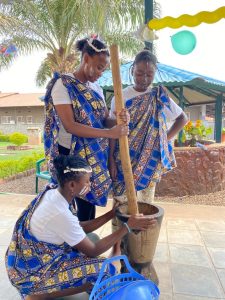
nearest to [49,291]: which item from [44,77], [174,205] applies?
[174,205]

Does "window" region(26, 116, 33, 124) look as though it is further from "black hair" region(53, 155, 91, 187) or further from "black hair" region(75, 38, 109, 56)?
"black hair" region(53, 155, 91, 187)

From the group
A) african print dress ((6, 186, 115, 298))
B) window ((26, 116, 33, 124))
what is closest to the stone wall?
african print dress ((6, 186, 115, 298))

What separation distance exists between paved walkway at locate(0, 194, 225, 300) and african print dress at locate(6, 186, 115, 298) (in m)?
0.36

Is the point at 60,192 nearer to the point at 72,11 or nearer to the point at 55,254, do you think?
the point at 55,254

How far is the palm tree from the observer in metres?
6.45

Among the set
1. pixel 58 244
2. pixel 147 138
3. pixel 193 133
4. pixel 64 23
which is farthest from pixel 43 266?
pixel 64 23

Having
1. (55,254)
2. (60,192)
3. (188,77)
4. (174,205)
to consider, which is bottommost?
(174,205)

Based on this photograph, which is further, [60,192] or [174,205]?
[174,205]

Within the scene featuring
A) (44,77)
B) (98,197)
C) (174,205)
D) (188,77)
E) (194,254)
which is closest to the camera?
(98,197)

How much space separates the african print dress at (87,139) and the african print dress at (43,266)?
1.21ft

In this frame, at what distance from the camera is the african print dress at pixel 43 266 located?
1657 millimetres

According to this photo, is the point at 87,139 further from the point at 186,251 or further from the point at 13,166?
the point at 13,166

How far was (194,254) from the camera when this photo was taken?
2.70m

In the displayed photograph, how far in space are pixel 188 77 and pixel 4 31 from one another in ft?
15.5
